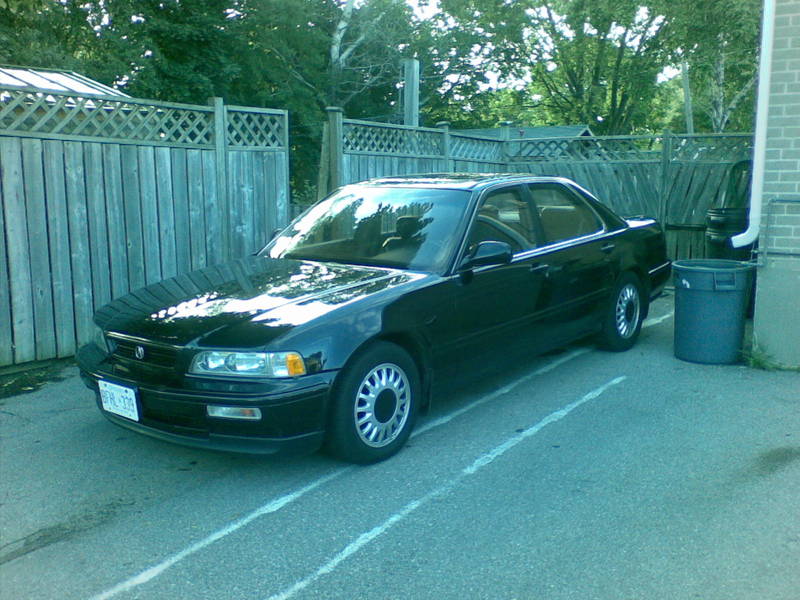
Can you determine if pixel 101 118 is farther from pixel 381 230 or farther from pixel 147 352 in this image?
pixel 147 352

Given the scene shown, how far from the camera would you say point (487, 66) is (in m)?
36.8

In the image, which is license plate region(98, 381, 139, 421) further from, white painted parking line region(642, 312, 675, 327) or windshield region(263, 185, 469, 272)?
white painted parking line region(642, 312, 675, 327)

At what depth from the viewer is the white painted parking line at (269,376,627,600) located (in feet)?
10.8

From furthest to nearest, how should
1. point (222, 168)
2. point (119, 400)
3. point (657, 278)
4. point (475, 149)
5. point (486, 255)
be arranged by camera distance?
point (475, 149), point (222, 168), point (657, 278), point (486, 255), point (119, 400)

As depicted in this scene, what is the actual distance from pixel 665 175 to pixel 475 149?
2813 mm

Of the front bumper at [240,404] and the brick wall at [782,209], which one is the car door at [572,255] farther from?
the front bumper at [240,404]

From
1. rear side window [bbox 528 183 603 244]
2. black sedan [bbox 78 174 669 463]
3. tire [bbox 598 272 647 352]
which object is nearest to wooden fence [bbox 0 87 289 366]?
black sedan [bbox 78 174 669 463]

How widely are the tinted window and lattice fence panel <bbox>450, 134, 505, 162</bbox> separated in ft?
18.8

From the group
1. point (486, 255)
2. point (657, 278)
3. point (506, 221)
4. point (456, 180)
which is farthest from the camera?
point (657, 278)

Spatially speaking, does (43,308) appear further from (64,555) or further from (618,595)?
(618,595)

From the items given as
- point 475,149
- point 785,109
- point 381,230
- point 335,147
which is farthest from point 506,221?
point 475,149

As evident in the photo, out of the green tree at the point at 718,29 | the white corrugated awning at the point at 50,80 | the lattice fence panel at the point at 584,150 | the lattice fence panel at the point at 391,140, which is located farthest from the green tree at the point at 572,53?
the white corrugated awning at the point at 50,80

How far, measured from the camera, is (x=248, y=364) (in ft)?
13.2

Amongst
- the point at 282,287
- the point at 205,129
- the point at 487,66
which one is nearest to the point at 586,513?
the point at 282,287
